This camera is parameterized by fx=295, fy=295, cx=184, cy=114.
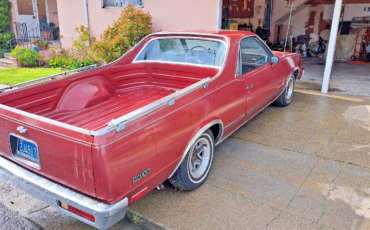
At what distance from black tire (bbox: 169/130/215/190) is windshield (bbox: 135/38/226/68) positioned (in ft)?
3.65

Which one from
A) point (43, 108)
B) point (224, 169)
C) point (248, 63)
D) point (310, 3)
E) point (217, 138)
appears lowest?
point (224, 169)

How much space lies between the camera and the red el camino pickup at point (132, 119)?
225cm

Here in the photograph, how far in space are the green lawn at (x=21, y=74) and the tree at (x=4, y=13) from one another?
5214 millimetres

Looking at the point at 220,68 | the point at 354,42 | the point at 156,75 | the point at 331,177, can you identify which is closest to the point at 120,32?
the point at 156,75

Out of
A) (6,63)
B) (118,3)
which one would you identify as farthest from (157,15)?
(6,63)

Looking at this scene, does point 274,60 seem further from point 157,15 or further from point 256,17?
point 256,17

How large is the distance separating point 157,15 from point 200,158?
634cm

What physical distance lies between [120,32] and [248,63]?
4.86 m

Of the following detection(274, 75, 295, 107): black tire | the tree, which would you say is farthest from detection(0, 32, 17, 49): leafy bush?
detection(274, 75, 295, 107): black tire

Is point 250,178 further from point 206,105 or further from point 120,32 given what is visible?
point 120,32

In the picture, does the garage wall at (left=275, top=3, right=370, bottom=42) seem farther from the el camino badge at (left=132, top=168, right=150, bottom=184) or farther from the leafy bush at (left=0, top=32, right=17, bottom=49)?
the el camino badge at (left=132, top=168, right=150, bottom=184)

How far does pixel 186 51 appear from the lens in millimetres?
4332

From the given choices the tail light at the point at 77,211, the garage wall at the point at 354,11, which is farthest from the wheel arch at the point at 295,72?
the garage wall at the point at 354,11

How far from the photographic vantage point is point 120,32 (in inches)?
330
